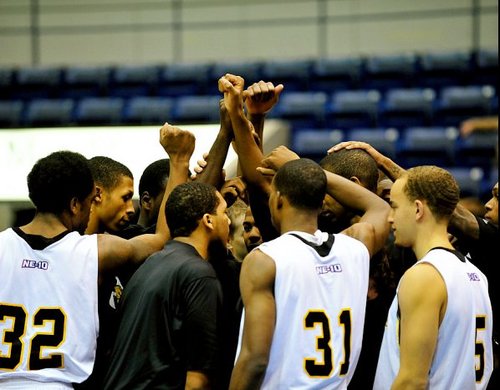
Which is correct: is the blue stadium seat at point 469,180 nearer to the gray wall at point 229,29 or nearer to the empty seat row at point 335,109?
the empty seat row at point 335,109

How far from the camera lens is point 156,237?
154 inches

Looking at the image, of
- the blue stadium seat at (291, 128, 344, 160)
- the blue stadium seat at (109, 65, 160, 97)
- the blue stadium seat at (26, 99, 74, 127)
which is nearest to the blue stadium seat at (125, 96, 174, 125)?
the blue stadium seat at (109, 65, 160, 97)

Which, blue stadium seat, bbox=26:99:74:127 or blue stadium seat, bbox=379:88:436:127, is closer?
A: blue stadium seat, bbox=379:88:436:127

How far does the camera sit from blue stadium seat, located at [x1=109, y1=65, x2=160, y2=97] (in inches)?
484

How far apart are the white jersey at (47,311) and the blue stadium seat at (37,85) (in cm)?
923

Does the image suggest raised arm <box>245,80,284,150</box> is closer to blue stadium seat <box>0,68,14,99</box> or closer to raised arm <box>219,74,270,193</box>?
raised arm <box>219,74,270,193</box>

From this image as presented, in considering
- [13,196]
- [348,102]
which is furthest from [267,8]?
[13,196]

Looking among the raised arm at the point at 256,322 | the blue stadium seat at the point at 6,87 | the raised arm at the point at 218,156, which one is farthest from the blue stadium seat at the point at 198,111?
the raised arm at the point at 256,322

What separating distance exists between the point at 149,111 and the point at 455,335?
8.48 meters

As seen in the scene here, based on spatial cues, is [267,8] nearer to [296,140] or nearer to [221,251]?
[296,140]

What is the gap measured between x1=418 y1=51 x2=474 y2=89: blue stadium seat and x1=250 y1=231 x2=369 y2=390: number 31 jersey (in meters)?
8.62

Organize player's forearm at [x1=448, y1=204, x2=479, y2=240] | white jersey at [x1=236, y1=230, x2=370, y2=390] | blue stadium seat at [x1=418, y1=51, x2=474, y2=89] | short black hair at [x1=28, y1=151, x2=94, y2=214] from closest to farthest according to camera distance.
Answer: white jersey at [x1=236, y1=230, x2=370, y2=390]
short black hair at [x1=28, y1=151, x2=94, y2=214]
player's forearm at [x1=448, y1=204, x2=479, y2=240]
blue stadium seat at [x1=418, y1=51, x2=474, y2=89]

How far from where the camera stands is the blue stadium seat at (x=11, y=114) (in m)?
11.7

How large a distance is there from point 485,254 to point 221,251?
1408 mm
